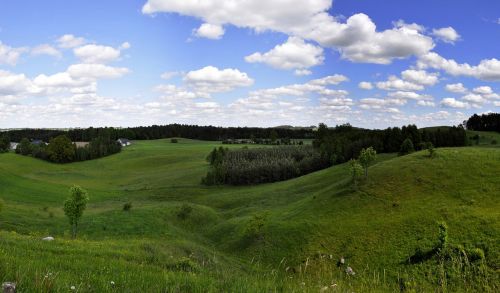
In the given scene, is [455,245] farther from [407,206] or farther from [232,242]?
[232,242]

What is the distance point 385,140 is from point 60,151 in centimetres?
15048

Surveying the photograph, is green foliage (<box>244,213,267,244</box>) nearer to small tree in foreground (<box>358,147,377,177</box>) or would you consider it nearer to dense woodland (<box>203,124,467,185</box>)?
small tree in foreground (<box>358,147,377,177</box>)

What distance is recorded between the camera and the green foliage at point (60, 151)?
615 feet

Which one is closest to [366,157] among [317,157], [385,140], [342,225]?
[342,225]

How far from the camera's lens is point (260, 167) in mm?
133500

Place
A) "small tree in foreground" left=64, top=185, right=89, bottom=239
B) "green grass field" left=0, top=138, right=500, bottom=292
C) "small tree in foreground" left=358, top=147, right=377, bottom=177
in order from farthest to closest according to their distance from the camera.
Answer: "small tree in foreground" left=358, top=147, right=377, bottom=177
"small tree in foreground" left=64, top=185, right=89, bottom=239
"green grass field" left=0, top=138, right=500, bottom=292

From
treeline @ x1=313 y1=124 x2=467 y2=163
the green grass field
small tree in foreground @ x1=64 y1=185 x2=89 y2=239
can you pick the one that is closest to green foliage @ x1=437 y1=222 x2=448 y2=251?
the green grass field

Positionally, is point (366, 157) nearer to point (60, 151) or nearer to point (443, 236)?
point (443, 236)

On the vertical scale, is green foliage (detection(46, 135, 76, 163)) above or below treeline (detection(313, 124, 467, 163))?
below

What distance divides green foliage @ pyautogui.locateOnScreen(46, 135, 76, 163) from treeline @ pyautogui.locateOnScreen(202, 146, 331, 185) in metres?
85.2

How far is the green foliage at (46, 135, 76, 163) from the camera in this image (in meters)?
188

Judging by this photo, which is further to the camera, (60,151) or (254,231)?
(60,151)

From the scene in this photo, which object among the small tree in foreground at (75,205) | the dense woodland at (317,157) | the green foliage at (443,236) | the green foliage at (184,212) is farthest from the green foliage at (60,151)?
the green foliage at (443,236)

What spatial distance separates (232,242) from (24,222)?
26867 mm
